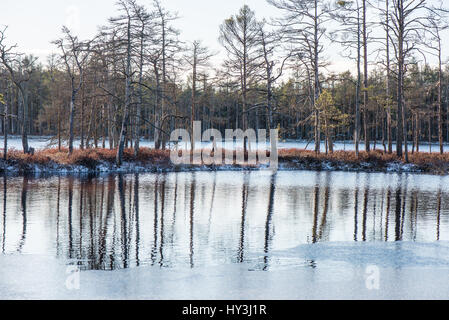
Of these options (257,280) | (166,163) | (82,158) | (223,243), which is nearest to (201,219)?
(223,243)

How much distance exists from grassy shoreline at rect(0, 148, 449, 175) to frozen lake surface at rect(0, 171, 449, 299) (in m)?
8.41

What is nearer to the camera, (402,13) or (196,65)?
(402,13)

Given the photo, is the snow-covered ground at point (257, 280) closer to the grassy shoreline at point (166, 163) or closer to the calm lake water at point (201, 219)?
the calm lake water at point (201, 219)

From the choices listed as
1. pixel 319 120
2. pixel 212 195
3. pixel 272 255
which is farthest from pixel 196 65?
pixel 272 255

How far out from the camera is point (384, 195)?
19.7 metres

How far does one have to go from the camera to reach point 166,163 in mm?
31656

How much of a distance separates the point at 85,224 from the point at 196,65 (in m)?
26.4

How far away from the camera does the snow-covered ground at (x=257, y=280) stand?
708cm

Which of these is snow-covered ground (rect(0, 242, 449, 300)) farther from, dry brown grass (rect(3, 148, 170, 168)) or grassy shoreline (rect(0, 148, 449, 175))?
dry brown grass (rect(3, 148, 170, 168))

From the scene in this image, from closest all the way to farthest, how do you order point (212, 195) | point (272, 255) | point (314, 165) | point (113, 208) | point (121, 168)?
1. point (272, 255)
2. point (113, 208)
3. point (212, 195)
4. point (121, 168)
5. point (314, 165)

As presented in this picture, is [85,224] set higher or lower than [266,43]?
lower

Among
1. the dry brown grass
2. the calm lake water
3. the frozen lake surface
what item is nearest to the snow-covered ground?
the frozen lake surface

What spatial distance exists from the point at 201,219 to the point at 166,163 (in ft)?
60.4

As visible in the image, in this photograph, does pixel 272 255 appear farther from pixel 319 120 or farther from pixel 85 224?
Answer: pixel 319 120
